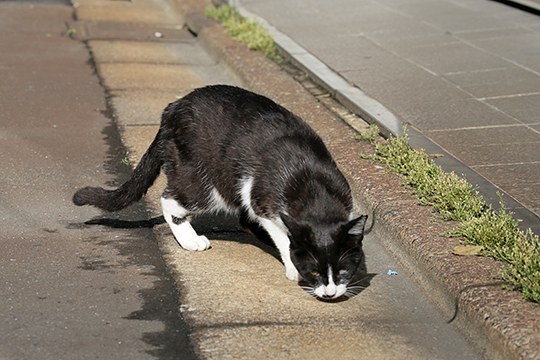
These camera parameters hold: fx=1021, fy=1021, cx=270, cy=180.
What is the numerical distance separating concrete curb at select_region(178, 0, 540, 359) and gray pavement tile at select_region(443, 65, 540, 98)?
4.25ft

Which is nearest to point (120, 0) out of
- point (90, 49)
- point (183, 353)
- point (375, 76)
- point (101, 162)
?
point (90, 49)

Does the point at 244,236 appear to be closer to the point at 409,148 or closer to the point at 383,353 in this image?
the point at 409,148

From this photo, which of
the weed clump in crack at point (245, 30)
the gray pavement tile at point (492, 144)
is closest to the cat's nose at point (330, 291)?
the gray pavement tile at point (492, 144)

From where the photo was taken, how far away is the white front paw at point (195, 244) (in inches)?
220

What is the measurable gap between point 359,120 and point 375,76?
3.86 feet

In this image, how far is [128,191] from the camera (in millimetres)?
5820

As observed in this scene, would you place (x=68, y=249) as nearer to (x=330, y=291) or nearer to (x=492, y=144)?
(x=330, y=291)

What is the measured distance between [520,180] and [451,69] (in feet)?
8.96

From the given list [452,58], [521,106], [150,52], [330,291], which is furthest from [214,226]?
[150,52]

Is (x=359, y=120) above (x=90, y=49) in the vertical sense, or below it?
above

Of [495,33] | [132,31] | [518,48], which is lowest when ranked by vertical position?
[132,31]

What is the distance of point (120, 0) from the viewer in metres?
13.0

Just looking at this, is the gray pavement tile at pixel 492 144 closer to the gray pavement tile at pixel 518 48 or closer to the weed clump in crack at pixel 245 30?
the gray pavement tile at pixel 518 48

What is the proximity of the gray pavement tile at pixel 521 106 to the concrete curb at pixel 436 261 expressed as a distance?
129 centimetres
